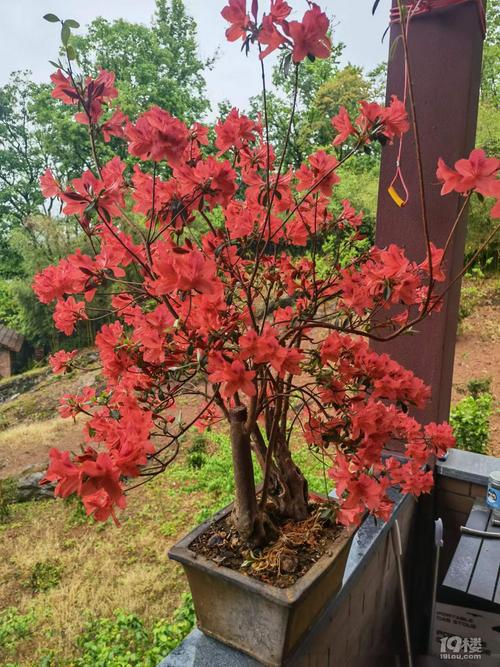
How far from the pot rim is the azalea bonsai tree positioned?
0.17ft

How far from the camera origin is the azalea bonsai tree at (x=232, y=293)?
589 mm

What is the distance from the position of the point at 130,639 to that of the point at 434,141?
1913 millimetres

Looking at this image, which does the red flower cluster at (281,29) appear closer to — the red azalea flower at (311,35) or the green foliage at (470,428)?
the red azalea flower at (311,35)

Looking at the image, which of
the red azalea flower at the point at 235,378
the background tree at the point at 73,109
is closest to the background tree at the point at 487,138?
the red azalea flower at the point at 235,378

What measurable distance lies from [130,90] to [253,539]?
11093mm

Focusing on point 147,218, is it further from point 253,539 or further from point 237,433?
point 253,539

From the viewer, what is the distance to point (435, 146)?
1.28 meters

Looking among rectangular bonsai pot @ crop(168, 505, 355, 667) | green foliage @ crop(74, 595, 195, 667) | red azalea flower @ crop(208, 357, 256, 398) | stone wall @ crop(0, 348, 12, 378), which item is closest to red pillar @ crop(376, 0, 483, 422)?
rectangular bonsai pot @ crop(168, 505, 355, 667)

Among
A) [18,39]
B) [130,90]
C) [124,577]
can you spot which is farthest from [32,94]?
[124,577]

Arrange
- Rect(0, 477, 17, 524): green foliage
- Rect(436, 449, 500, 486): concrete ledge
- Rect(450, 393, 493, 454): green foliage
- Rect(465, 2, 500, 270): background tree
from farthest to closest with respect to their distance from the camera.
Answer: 1. Rect(465, 2, 500, 270): background tree
2. Rect(0, 477, 17, 524): green foliage
3. Rect(450, 393, 493, 454): green foliage
4. Rect(436, 449, 500, 486): concrete ledge

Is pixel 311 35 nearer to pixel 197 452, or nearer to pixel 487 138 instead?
pixel 197 452

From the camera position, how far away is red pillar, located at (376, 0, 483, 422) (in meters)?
1.23

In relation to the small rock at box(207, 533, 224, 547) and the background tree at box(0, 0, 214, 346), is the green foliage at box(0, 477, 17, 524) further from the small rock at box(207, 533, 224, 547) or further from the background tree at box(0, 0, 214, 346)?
the background tree at box(0, 0, 214, 346)

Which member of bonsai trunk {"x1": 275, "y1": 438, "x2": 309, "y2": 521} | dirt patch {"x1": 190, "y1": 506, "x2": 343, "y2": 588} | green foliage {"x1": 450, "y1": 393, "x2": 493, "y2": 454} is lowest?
green foliage {"x1": 450, "y1": 393, "x2": 493, "y2": 454}
